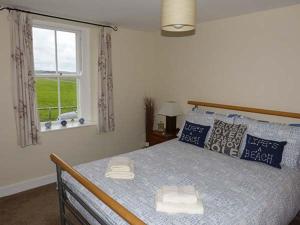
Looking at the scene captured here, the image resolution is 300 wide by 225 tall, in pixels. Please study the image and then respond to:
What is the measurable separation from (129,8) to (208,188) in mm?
2087

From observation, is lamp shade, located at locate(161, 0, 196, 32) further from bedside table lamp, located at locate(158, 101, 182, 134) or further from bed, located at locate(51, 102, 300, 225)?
bedside table lamp, located at locate(158, 101, 182, 134)

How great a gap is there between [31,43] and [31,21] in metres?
0.26

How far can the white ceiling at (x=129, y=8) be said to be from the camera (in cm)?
252

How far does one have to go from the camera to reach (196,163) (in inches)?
96.0

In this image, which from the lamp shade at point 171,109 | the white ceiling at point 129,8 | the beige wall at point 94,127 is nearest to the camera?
the white ceiling at point 129,8

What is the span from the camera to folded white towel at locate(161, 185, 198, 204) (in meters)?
1.60

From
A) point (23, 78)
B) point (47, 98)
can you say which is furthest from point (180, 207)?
point (47, 98)

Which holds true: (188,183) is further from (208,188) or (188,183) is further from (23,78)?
(23,78)

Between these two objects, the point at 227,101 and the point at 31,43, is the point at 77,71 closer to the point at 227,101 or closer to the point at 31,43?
the point at 31,43

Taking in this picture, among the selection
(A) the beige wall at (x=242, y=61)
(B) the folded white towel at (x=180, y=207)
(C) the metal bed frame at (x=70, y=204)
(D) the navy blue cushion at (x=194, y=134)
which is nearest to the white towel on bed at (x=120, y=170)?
(C) the metal bed frame at (x=70, y=204)

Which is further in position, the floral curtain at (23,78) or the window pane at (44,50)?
the window pane at (44,50)

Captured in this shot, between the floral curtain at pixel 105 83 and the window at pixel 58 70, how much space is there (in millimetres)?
261

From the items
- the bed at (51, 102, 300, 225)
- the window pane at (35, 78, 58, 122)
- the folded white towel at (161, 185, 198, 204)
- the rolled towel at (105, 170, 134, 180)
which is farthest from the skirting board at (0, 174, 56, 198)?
the folded white towel at (161, 185, 198, 204)

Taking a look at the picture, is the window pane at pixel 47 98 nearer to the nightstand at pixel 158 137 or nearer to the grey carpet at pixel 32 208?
the grey carpet at pixel 32 208
